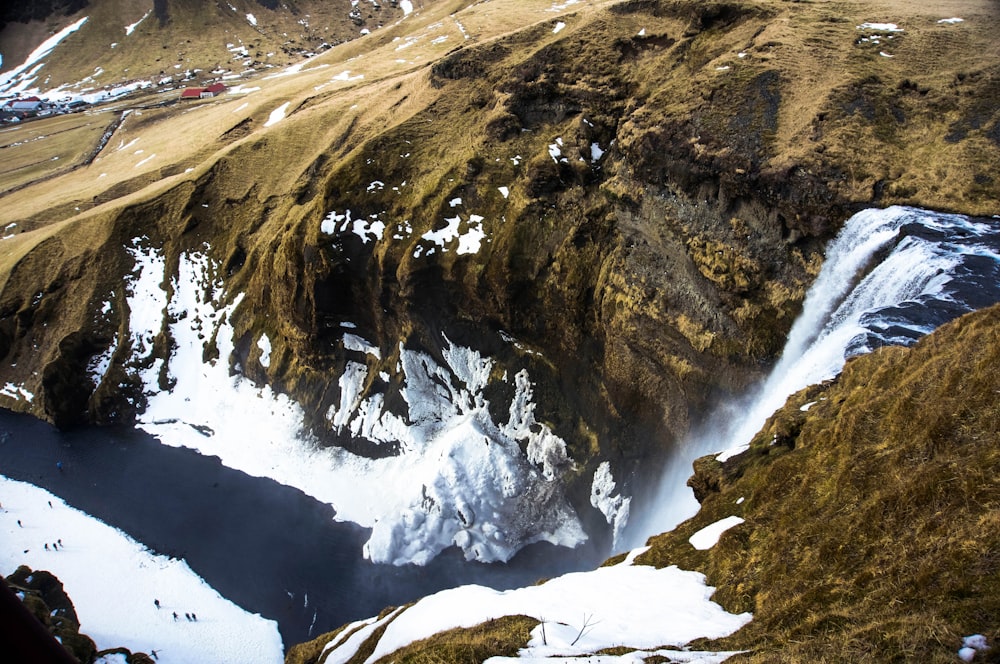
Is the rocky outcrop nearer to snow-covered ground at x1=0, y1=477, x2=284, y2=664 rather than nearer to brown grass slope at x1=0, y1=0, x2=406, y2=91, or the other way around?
snow-covered ground at x1=0, y1=477, x2=284, y2=664

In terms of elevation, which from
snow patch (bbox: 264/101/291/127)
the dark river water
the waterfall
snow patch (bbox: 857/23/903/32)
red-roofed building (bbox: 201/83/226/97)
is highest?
red-roofed building (bbox: 201/83/226/97)

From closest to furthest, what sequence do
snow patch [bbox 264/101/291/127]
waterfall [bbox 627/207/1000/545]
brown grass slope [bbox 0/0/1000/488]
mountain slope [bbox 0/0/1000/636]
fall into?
1. waterfall [bbox 627/207/1000/545]
2. brown grass slope [bbox 0/0/1000/488]
3. mountain slope [bbox 0/0/1000/636]
4. snow patch [bbox 264/101/291/127]

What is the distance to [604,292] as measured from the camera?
130ft

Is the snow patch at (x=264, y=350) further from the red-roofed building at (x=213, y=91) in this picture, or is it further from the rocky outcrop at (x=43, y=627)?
the red-roofed building at (x=213, y=91)

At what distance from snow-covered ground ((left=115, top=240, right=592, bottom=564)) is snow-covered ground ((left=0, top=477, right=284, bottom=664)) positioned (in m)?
9.02

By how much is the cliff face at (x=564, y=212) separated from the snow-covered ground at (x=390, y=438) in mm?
1208

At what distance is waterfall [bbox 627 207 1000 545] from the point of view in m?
24.0

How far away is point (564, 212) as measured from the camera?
43125 mm

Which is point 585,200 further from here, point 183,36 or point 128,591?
point 183,36

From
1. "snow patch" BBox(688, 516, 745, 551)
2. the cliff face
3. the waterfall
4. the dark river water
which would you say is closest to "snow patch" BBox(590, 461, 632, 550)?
the cliff face

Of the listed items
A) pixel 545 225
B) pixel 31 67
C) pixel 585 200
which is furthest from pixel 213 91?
pixel 585 200

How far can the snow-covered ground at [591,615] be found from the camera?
13688mm

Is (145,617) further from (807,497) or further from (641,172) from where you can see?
(641,172)

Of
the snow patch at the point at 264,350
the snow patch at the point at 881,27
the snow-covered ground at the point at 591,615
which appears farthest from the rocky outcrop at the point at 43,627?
the snow patch at the point at 881,27
